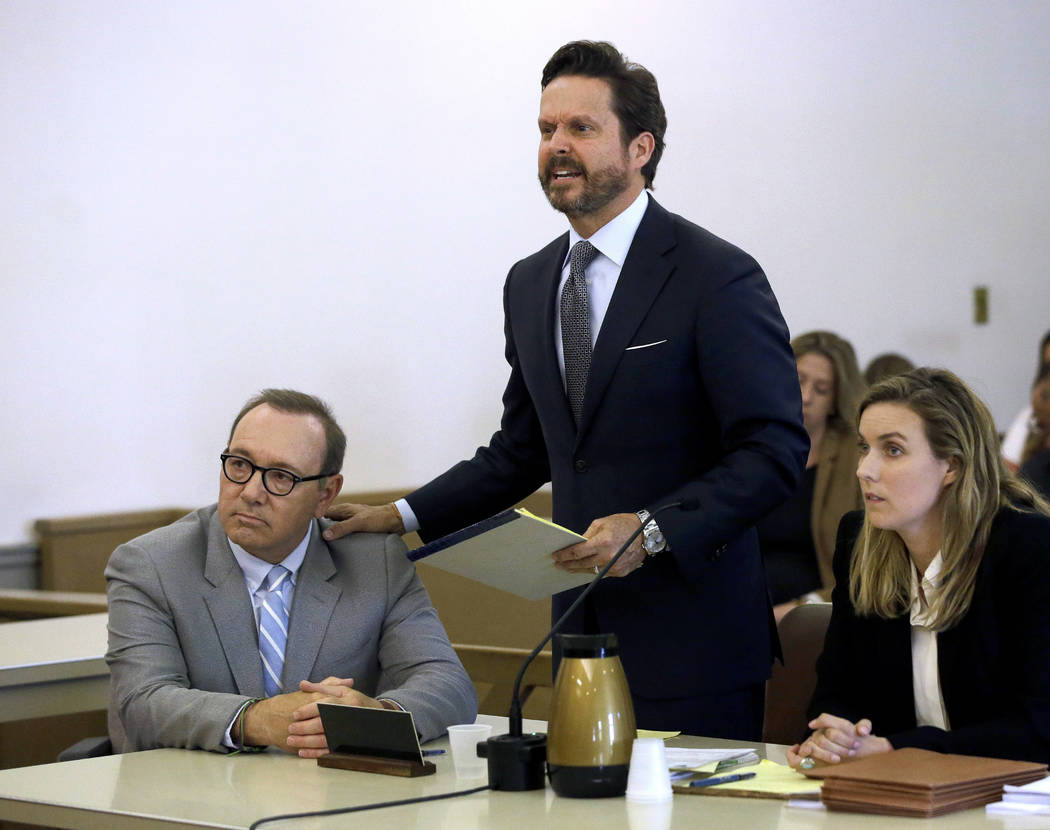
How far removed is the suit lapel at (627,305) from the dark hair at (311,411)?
445 millimetres

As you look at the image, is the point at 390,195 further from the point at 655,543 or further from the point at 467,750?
the point at 467,750

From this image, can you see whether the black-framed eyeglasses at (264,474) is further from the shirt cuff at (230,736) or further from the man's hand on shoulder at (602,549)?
the man's hand on shoulder at (602,549)

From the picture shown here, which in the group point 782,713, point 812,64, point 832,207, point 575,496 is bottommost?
point 782,713

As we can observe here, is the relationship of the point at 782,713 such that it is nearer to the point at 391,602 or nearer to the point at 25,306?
the point at 391,602

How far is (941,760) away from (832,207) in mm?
5460

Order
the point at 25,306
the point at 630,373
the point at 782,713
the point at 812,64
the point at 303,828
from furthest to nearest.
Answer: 1. the point at 812,64
2. the point at 25,306
3. the point at 782,713
4. the point at 630,373
5. the point at 303,828

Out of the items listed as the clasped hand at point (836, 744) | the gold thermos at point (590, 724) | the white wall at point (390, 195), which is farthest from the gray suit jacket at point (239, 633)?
the white wall at point (390, 195)

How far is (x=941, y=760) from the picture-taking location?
1700mm

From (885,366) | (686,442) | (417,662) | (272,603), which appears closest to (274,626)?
(272,603)

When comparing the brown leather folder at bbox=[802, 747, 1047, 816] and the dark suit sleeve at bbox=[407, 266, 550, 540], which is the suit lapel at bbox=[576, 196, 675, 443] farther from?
the brown leather folder at bbox=[802, 747, 1047, 816]

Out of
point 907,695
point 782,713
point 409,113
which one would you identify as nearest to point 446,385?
point 409,113

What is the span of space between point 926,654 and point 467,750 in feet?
2.49

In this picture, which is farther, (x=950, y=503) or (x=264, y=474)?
(x=264, y=474)

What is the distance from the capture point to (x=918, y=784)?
155cm
